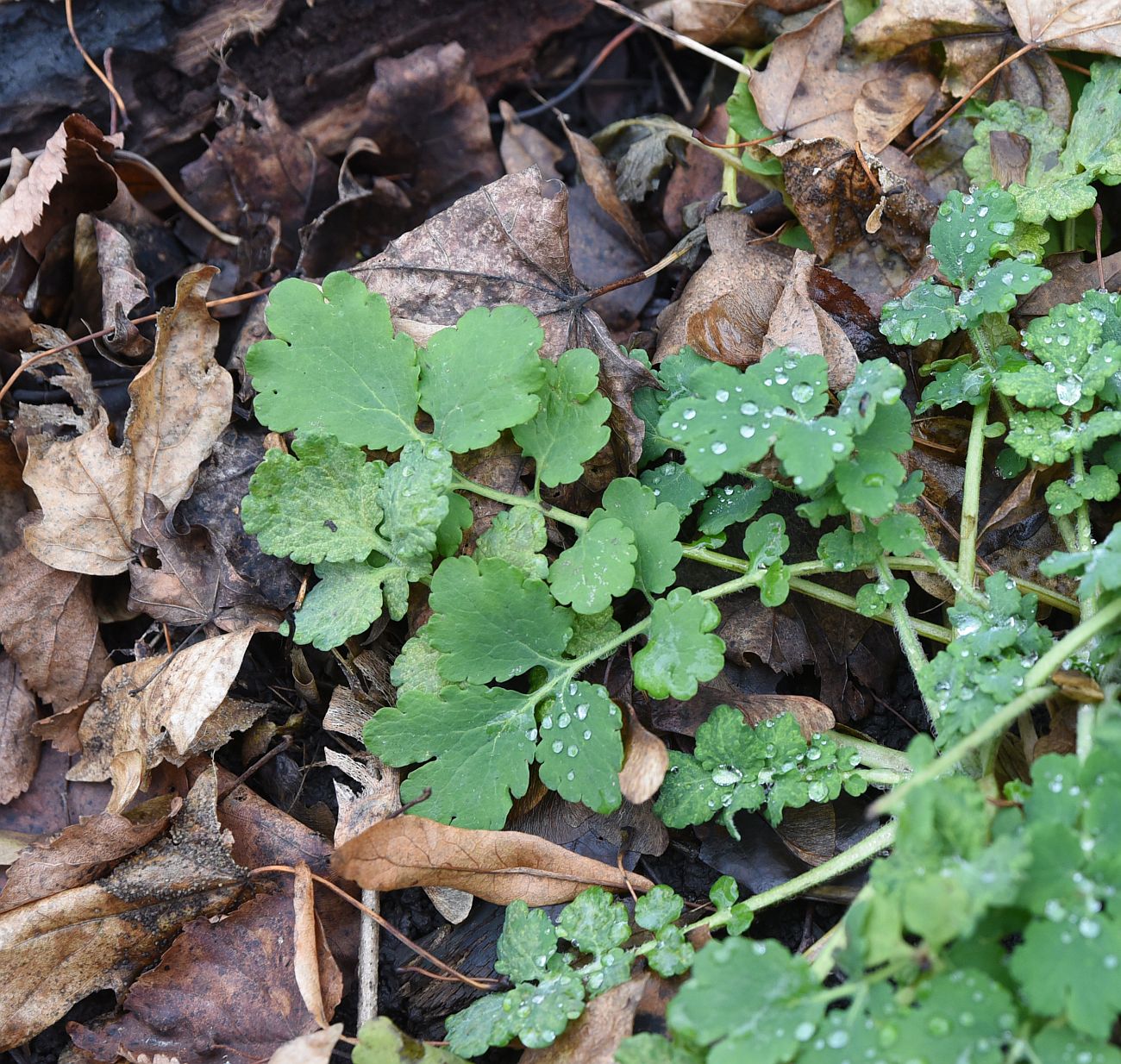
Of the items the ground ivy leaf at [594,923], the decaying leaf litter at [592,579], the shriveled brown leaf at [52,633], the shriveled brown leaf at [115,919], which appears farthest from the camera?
the shriveled brown leaf at [52,633]

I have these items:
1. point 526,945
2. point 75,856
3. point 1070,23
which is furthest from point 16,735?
point 1070,23

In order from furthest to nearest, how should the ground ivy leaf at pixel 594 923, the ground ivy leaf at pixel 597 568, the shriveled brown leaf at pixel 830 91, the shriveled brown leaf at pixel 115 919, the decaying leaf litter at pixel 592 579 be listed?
the shriveled brown leaf at pixel 830 91 < the shriveled brown leaf at pixel 115 919 < the ground ivy leaf at pixel 597 568 < the ground ivy leaf at pixel 594 923 < the decaying leaf litter at pixel 592 579

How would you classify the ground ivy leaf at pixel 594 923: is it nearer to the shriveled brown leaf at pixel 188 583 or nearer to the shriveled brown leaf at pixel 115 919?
the shriveled brown leaf at pixel 115 919

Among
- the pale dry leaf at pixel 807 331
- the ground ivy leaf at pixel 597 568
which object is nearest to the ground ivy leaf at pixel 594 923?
the ground ivy leaf at pixel 597 568

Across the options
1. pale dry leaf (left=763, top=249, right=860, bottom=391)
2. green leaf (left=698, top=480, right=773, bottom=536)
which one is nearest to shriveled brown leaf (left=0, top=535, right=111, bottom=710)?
green leaf (left=698, top=480, right=773, bottom=536)

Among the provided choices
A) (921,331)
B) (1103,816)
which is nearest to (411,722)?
(1103,816)

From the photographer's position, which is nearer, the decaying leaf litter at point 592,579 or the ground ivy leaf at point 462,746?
the decaying leaf litter at point 592,579

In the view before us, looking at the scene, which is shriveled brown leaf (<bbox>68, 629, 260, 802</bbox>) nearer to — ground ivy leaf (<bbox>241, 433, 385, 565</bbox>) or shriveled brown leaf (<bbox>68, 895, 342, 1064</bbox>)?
ground ivy leaf (<bbox>241, 433, 385, 565</bbox>)
